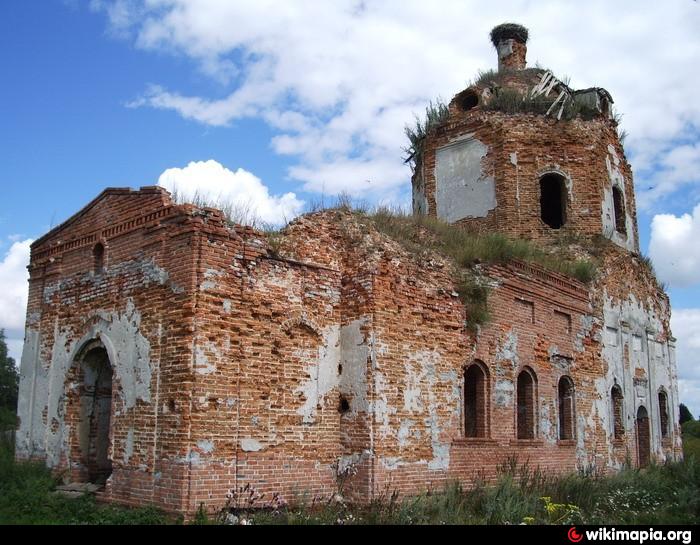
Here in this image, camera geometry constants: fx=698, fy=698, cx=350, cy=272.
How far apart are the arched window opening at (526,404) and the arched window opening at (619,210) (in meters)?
6.97

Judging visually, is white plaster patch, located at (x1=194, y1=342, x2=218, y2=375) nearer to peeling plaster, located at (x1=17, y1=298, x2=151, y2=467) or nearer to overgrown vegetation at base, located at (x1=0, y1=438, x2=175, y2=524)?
peeling plaster, located at (x1=17, y1=298, x2=151, y2=467)

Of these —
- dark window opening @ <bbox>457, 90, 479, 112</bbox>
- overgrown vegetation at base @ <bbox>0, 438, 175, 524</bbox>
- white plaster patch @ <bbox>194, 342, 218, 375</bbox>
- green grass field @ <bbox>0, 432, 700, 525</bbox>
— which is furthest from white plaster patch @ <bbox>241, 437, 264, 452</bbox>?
dark window opening @ <bbox>457, 90, 479, 112</bbox>

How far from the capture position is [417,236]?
12.8 m

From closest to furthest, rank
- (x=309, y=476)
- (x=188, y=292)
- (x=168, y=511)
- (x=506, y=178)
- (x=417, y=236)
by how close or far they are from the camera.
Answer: (x=168, y=511), (x=188, y=292), (x=309, y=476), (x=417, y=236), (x=506, y=178)

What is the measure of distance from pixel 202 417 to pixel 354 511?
102 inches

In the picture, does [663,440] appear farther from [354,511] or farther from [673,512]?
[354,511]

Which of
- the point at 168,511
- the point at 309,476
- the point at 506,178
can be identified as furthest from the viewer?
the point at 506,178

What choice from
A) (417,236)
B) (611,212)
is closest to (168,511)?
(417,236)

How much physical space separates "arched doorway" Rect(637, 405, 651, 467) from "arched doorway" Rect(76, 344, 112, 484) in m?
12.2

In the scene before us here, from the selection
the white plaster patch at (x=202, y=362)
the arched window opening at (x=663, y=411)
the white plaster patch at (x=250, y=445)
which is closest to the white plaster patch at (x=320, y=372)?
the white plaster patch at (x=250, y=445)

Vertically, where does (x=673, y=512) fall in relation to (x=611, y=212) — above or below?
below

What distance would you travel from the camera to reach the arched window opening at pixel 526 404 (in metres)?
13.1

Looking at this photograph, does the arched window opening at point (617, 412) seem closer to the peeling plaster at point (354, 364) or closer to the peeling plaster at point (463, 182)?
the peeling plaster at point (463, 182)

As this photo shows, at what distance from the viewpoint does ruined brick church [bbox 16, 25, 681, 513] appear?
916 cm
